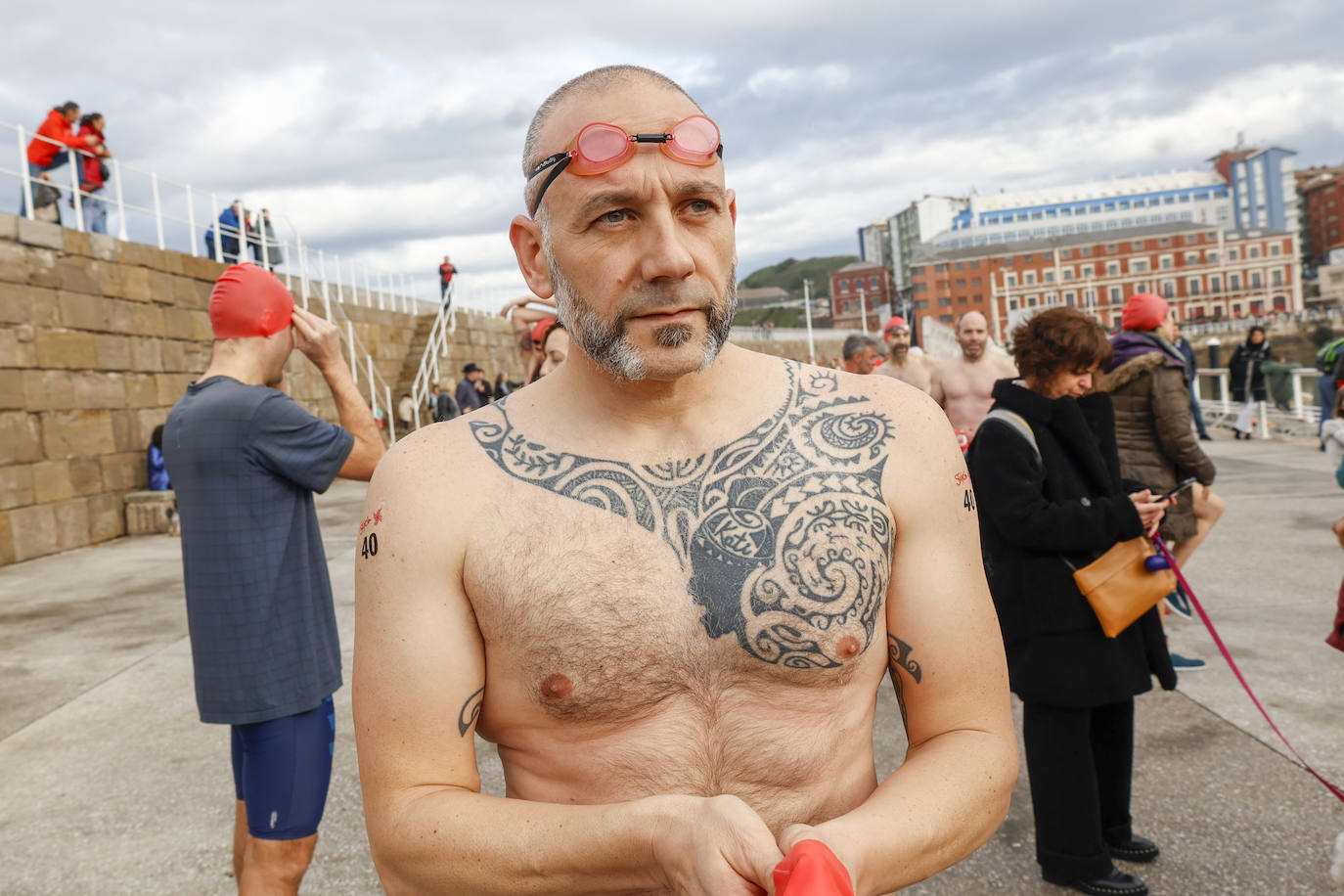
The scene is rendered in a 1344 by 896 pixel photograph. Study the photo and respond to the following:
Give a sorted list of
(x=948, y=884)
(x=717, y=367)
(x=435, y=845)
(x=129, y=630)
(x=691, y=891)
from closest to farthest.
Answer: (x=691, y=891) → (x=435, y=845) → (x=717, y=367) → (x=948, y=884) → (x=129, y=630)

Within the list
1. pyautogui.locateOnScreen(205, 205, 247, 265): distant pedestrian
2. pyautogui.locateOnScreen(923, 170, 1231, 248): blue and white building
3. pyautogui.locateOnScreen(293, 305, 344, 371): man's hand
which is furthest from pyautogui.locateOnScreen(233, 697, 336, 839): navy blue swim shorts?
pyautogui.locateOnScreen(923, 170, 1231, 248): blue and white building

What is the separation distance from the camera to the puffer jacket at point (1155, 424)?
430 centimetres

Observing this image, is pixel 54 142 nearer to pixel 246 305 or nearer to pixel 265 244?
pixel 265 244

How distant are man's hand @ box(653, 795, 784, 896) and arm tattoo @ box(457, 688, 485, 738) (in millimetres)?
396

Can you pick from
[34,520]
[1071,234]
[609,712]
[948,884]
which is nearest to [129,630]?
[34,520]

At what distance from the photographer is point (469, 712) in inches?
59.6

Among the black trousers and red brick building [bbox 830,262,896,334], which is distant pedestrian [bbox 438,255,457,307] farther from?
red brick building [bbox 830,262,896,334]

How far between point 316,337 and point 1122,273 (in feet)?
348

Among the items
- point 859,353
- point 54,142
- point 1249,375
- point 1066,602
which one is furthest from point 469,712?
point 1249,375

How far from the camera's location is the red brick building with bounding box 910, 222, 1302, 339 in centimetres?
9312

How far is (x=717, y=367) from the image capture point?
179 cm

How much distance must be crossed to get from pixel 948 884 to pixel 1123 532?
1268 mm

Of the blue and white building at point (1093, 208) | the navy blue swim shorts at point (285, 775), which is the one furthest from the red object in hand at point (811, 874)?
the blue and white building at point (1093, 208)

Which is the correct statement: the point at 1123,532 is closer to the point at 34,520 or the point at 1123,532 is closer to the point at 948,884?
the point at 948,884
